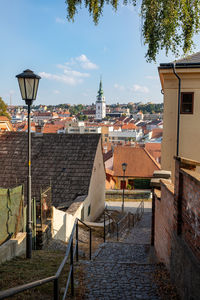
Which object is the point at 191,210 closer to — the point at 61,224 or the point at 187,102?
the point at 61,224

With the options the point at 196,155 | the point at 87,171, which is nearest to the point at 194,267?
the point at 196,155

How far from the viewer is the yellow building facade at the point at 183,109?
11.0 m

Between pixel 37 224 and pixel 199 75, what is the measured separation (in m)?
7.56

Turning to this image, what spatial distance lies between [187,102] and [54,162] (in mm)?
7596

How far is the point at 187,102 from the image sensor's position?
37.2ft

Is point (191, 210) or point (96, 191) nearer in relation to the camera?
point (191, 210)

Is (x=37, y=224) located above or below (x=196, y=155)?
below

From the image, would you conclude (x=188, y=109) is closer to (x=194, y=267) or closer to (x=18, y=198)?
(x=18, y=198)

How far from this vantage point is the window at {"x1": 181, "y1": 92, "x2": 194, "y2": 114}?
11.2m

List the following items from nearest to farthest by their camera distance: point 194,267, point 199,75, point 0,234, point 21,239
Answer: point 194,267 < point 0,234 < point 21,239 < point 199,75

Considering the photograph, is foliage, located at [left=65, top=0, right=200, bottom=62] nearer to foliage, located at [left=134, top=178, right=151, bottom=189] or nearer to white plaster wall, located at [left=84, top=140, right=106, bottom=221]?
white plaster wall, located at [left=84, top=140, right=106, bottom=221]

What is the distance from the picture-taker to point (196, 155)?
11.5 m

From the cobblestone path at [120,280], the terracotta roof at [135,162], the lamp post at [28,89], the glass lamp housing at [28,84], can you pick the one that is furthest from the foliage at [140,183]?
the glass lamp housing at [28,84]

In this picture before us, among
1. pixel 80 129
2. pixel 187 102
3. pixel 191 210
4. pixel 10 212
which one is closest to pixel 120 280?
pixel 191 210
